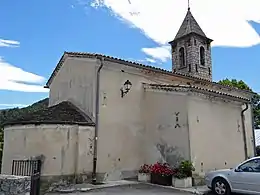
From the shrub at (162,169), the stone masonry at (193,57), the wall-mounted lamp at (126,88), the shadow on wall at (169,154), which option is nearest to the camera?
the shrub at (162,169)

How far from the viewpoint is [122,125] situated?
15320mm

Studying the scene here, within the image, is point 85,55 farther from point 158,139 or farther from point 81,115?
point 158,139

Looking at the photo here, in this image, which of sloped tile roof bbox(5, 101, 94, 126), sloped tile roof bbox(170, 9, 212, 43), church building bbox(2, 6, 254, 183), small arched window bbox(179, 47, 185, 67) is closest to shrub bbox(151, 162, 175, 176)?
church building bbox(2, 6, 254, 183)

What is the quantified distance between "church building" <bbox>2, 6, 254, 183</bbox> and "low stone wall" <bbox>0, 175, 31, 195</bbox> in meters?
6.37

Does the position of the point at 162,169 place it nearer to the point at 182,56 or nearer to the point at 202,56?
the point at 182,56

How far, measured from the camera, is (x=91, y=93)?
48.8 ft

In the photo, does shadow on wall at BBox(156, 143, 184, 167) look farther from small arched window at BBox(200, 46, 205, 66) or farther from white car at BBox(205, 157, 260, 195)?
small arched window at BBox(200, 46, 205, 66)

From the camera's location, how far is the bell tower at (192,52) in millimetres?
25375

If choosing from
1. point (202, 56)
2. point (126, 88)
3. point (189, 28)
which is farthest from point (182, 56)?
point (126, 88)

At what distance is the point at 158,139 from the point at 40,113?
238 inches

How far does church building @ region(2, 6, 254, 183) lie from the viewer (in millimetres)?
13229

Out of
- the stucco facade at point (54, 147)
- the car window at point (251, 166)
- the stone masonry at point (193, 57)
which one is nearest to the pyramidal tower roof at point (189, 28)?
the stone masonry at point (193, 57)

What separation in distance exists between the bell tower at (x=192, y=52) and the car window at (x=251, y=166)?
581 inches

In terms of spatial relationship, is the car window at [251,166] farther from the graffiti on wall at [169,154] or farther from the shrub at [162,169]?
the graffiti on wall at [169,154]
